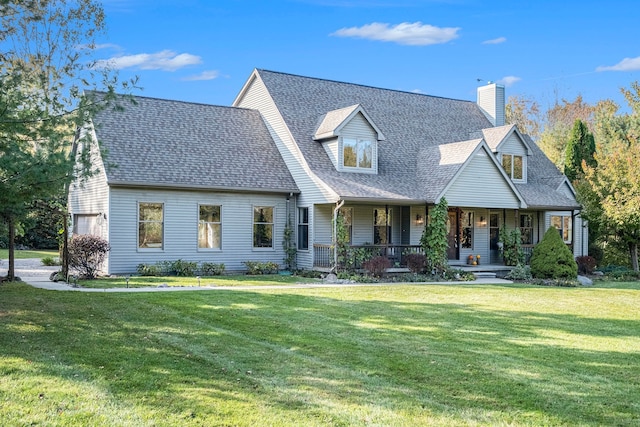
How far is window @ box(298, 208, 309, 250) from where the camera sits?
23.3 metres

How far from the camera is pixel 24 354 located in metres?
8.47

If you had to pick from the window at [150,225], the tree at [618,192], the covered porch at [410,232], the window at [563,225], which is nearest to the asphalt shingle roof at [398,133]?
the tree at [618,192]

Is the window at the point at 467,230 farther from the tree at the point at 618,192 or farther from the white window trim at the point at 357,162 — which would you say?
the tree at the point at 618,192

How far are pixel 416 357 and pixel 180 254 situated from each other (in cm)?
1425

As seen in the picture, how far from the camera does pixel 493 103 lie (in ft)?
106

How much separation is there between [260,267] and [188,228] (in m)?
2.98

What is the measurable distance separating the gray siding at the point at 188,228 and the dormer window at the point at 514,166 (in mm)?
10780

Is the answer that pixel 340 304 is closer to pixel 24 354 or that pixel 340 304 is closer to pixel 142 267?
pixel 24 354

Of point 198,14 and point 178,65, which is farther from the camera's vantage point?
point 178,65

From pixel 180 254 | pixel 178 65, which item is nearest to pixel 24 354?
pixel 180 254

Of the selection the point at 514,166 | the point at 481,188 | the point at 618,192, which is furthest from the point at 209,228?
the point at 618,192

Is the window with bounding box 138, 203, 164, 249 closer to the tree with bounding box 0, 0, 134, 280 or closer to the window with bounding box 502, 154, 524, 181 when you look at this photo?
the tree with bounding box 0, 0, 134, 280

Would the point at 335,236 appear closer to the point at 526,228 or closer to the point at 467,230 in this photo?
the point at 467,230

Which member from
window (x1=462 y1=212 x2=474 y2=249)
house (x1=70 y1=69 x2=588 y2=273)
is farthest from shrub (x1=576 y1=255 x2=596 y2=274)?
window (x1=462 y1=212 x2=474 y2=249)
